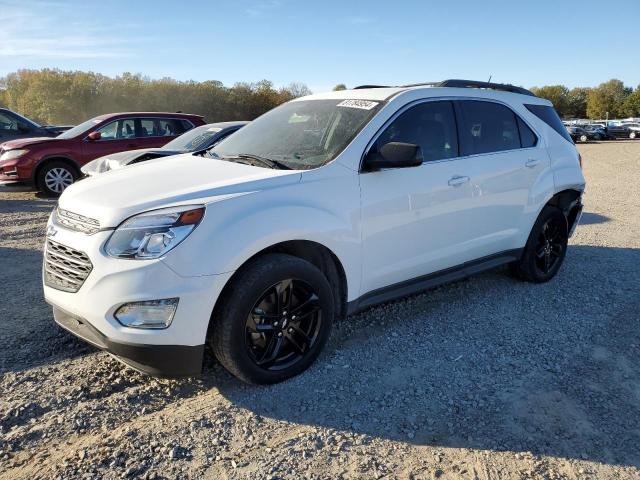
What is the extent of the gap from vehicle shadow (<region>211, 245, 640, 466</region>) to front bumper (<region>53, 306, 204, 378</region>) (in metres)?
0.40

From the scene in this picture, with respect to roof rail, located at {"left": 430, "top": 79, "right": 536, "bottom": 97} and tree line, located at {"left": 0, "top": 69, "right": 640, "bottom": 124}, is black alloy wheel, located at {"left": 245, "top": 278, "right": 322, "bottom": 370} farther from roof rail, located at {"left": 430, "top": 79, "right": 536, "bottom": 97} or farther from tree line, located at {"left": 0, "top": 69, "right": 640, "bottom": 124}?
tree line, located at {"left": 0, "top": 69, "right": 640, "bottom": 124}

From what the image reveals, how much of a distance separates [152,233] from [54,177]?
28.8ft

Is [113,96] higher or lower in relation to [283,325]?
higher


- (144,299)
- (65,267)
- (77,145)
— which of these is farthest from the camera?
(77,145)

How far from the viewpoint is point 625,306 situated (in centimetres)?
477

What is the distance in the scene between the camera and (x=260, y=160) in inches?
145

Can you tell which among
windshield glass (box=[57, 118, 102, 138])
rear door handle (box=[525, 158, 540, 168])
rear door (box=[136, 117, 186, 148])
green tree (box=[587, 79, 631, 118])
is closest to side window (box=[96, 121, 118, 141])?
windshield glass (box=[57, 118, 102, 138])

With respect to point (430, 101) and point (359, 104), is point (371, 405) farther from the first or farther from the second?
point (430, 101)

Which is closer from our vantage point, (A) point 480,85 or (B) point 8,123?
(A) point 480,85

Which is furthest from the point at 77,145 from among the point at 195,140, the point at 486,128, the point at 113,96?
the point at 113,96

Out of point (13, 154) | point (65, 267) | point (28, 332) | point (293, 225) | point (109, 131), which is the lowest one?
point (28, 332)

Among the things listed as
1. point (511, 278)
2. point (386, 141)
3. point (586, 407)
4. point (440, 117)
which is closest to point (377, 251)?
point (386, 141)

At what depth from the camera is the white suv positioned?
2.81m

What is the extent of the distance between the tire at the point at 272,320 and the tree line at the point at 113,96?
41.8 m
